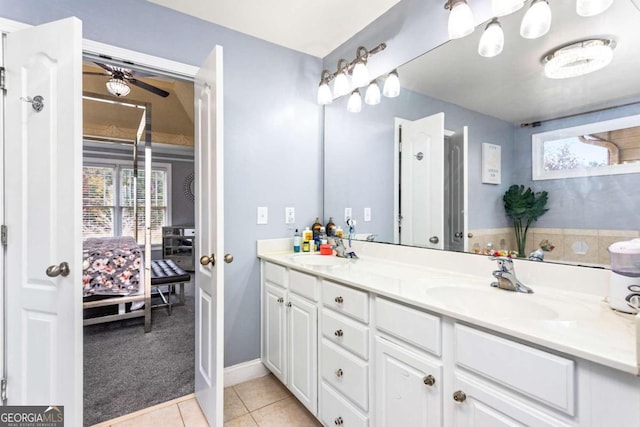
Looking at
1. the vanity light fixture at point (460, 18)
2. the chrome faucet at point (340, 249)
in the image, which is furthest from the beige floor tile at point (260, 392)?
the vanity light fixture at point (460, 18)

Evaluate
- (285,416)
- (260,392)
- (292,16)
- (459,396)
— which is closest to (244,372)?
(260,392)

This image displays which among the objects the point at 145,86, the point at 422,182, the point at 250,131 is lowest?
the point at 422,182

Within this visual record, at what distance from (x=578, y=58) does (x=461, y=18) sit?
0.51 meters

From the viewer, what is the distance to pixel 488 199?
1.40 metres

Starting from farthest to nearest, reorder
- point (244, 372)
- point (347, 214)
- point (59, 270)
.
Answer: point (347, 214) < point (244, 372) < point (59, 270)

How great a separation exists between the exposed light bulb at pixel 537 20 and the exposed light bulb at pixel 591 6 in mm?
93

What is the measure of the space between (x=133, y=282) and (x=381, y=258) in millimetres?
2675

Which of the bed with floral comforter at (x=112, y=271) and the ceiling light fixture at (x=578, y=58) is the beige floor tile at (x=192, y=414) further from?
the ceiling light fixture at (x=578, y=58)

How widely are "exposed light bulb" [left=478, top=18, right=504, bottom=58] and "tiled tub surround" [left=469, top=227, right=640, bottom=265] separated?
81cm

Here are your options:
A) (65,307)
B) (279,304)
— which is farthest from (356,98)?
(65,307)

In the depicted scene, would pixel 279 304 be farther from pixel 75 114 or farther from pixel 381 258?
pixel 75 114

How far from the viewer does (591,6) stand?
1.03m

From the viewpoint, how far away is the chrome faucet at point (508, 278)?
1140 millimetres

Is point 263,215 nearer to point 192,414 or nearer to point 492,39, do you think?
point 192,414
